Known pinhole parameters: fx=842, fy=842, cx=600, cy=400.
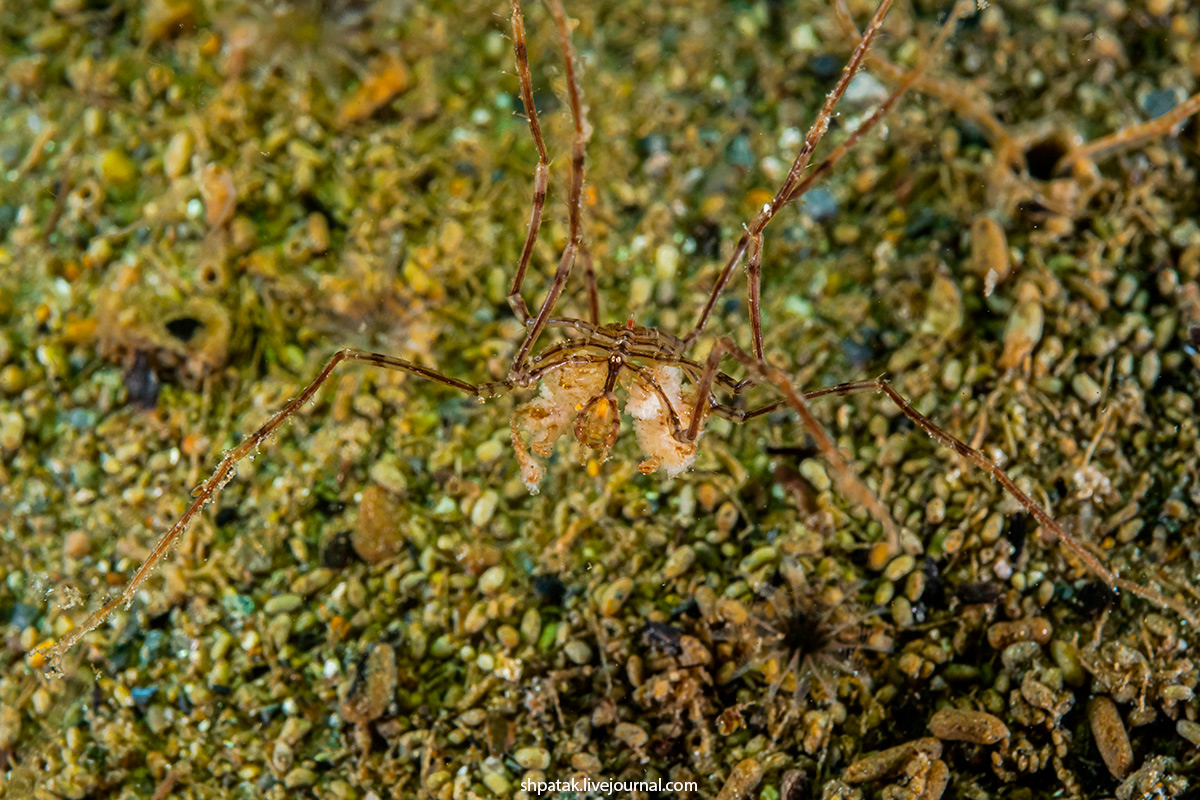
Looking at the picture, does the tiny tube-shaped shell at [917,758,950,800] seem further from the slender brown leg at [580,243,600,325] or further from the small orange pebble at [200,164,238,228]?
the small orange pebble at [200,164,238,228]

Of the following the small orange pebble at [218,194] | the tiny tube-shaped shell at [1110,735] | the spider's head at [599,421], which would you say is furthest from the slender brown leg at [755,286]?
the small orange pebble at [218,194]

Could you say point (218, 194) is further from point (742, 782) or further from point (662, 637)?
point (742, 782)

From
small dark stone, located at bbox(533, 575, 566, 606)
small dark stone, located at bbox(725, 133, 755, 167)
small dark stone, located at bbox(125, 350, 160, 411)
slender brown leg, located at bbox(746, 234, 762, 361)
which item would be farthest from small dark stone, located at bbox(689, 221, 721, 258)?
small dark stone, located at bbox(125, 350, 160, 411)

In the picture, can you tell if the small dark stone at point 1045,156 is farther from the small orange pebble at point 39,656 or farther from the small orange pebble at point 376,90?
the small orange pebble at point 39,656

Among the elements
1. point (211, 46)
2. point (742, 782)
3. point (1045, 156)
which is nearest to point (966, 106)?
point (1045, 156)

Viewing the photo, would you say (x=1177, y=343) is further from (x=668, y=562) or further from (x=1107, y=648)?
(x=668, y=562)

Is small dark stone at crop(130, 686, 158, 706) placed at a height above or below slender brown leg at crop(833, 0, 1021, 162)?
below
